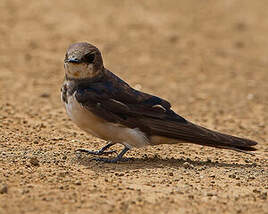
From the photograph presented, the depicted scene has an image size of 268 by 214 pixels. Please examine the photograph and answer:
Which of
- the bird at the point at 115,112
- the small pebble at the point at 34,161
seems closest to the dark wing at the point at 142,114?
the bird at the point at 115,112

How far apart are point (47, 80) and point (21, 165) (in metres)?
5.31

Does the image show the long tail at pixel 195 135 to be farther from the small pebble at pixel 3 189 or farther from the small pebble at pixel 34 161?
the small pebble at pixel 3 189

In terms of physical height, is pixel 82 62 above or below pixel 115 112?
above

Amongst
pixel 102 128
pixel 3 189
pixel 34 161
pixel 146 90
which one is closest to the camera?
pixel 3 189

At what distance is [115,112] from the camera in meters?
6.84

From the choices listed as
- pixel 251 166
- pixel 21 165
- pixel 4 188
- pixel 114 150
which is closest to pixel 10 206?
pixel 4 188

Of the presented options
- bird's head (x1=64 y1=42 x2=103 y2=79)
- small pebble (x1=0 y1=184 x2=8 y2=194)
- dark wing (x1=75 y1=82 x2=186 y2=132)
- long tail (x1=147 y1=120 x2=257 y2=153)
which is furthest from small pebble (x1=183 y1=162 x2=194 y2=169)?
small pebble (x1=0 y1=184 x2=8 y2=194)

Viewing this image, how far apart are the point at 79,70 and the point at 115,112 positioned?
0.59 m

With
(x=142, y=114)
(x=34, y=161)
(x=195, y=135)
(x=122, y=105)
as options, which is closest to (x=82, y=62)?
(x=122, y=105)

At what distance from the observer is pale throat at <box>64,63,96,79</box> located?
269 inches

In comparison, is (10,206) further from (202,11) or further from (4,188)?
(202,11)

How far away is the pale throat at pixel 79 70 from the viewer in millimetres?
6828

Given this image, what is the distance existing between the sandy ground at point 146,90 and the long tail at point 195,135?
241 millimetres

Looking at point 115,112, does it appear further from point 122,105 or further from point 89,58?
point 89,58
